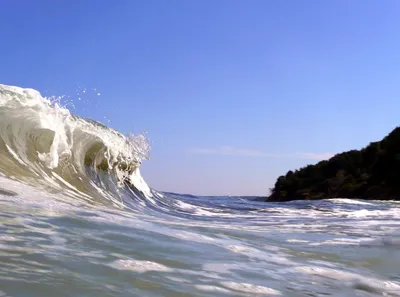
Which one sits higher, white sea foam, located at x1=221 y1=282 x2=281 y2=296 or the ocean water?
the ocean water

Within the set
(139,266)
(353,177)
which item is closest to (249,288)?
(139,266)

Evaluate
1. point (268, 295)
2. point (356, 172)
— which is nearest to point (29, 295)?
point (268, 295)

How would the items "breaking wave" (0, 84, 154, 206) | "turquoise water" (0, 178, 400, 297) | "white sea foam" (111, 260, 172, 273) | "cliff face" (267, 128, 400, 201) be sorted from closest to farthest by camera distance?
"turquoise water" (0, 178, 400, 297), "white sea foam" (111, 260, 172, 273), "breaking wave" (0, 84, 154, 206), "cliff face" (267, 128, 400, 201)

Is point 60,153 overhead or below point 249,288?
overhead

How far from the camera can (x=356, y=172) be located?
35.9m

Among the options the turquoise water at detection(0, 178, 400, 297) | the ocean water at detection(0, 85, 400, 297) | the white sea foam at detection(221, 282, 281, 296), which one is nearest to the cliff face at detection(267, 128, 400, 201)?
the ocean water at detection(0, 85, 400, 297)

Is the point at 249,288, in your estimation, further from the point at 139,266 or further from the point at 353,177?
the point at 353,177

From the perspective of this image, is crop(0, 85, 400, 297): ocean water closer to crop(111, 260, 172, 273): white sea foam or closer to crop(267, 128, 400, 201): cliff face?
crop(111, 260, 172, 273): white sea foam

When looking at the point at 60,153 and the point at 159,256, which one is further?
the point at 60,153

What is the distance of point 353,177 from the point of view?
35.0m

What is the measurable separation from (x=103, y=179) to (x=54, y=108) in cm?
161

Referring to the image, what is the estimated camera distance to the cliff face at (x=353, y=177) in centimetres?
2943

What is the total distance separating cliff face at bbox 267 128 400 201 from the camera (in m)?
29.4

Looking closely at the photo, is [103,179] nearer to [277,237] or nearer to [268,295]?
[277,237]
